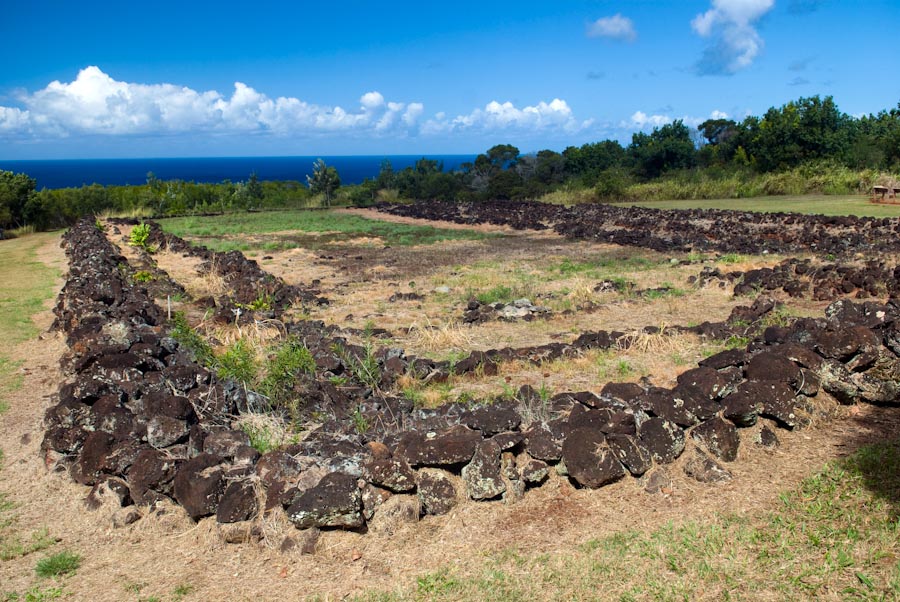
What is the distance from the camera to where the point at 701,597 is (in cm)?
366

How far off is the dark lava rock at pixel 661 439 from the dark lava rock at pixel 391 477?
175cm

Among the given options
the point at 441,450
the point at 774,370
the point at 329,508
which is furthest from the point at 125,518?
the point at 774,370

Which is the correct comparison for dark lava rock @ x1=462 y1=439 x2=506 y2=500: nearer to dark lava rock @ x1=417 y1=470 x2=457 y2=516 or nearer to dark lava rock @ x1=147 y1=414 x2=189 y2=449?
dark lava rock @ x1=417 y1=470 x2=457 y2=516

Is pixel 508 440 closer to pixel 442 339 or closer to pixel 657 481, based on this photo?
pixel 657 481

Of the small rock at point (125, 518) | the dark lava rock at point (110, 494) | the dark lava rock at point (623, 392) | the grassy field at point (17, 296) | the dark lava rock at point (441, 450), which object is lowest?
the grassy field at point (17, 296)

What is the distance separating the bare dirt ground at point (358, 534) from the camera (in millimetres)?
4102

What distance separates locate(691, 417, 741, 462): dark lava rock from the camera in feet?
16.6

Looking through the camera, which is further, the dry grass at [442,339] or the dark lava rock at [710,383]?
the dry grass at [442,339]

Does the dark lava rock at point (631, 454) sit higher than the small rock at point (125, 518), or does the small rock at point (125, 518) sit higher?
the dark lava rock at point (631, 454)

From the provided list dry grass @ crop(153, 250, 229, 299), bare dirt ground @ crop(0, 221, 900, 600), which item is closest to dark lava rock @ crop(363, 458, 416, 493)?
bare dirt ground @ crop(0, 221, 900, 600)

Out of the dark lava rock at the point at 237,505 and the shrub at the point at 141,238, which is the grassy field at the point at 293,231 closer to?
the shrub at the point at 141,238

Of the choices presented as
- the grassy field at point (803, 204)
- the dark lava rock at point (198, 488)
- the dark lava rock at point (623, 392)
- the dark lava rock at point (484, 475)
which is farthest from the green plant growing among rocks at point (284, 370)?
the grassy field at point (803, 204)

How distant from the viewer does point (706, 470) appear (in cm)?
487

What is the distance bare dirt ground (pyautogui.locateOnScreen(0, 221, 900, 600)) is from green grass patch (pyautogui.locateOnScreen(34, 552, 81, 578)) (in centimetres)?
5
